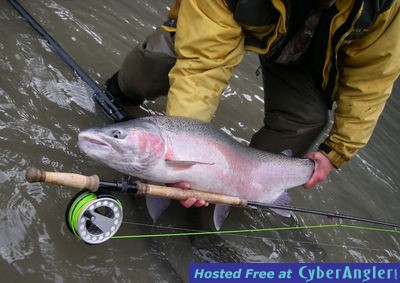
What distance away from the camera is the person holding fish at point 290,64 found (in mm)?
2871

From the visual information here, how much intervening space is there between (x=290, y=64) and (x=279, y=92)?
272 mm

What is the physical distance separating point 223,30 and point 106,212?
4.17 feet

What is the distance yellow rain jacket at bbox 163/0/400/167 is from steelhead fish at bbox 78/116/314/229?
0.23 metres

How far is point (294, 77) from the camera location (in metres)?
3.56

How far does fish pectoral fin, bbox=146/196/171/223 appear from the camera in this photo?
2867 mm

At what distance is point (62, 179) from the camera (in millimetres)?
2068

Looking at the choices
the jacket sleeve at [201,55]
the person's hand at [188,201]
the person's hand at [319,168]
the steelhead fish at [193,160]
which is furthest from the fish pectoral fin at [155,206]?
the person's hand at [319,168]

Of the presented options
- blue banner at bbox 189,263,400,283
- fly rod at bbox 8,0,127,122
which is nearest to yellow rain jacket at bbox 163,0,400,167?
fly rod at bbox 8,0,127,122

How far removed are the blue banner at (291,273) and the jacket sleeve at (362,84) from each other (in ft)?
A: 3.45

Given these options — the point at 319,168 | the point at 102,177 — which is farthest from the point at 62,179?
the point at 319,168

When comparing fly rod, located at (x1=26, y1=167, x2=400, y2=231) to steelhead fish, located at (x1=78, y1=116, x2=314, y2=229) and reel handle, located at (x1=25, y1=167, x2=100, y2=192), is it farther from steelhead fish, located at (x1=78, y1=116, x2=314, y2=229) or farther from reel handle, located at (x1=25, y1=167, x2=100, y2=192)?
steelhead fish, located at (x1=78, y1=116, x2=314, y2=229)

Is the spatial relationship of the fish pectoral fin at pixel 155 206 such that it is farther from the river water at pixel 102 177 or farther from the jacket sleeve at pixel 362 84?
the jacket sleeve at pixel 362 84

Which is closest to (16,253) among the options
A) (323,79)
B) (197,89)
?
(197,89)

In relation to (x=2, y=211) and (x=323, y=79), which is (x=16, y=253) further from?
(x=323, y=79)
